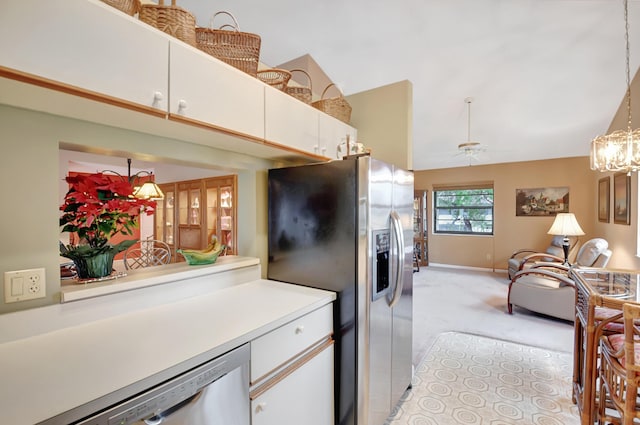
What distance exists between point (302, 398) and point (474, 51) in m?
3.52

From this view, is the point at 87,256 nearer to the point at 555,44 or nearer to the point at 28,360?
the point at 28,360

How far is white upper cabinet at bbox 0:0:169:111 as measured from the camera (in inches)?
30.9

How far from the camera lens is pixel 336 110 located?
2211 mm

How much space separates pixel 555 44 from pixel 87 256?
4.28 metres

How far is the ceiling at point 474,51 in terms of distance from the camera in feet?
7.61

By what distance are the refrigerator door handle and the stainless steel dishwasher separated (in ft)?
3.39

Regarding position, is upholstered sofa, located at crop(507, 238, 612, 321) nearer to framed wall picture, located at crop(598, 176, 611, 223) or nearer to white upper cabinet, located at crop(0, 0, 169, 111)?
framed wall picture, located at crop(598, 176, 611, 223)

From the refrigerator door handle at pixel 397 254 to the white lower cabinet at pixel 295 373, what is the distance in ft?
1.53

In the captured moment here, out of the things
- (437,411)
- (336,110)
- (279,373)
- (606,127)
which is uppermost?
(606,127)

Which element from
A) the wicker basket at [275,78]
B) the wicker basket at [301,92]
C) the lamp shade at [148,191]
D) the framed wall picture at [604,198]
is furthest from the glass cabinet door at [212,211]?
the framed wall picture at [604,198]

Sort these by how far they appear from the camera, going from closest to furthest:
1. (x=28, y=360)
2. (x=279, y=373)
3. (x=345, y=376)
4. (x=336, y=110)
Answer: (x=28, y=360) < (x=279, y=373) < (x=345, y=376) < (x=336, y=110)

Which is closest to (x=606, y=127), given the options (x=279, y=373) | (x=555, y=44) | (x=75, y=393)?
(x=555, y=44)

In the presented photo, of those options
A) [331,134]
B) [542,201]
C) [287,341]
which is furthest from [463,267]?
[287,341]

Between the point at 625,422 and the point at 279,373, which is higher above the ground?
the point at 279,373
